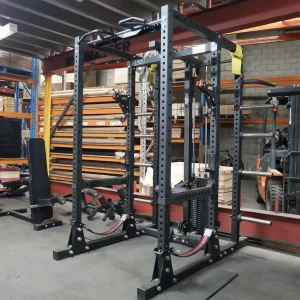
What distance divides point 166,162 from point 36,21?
367 centimetres

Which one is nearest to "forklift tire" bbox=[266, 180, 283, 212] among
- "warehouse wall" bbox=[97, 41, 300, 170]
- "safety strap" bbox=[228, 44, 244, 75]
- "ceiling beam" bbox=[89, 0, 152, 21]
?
"safety strap" bbox=[228, 44, 244, 75]

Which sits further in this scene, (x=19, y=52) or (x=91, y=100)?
(x=91, y=100)

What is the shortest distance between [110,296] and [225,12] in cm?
335

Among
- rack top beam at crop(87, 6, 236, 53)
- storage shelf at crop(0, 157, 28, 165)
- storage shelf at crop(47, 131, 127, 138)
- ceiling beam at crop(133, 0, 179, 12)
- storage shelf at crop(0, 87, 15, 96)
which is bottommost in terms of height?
storage shelf at crop(0, 157, 28, 165)

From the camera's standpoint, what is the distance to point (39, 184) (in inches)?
184

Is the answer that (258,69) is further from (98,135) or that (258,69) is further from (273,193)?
(273,193)

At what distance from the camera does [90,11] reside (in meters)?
4.54

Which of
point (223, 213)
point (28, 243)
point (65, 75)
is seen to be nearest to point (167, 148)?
point (223, 213)

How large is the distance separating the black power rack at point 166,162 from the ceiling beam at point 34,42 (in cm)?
280

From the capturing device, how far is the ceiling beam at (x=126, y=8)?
4.18 m

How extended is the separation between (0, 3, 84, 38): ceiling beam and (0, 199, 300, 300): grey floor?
3099 millimetres

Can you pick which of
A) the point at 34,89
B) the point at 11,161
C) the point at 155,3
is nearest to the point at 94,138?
the point at 11,161

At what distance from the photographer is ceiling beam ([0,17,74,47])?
17.3ft

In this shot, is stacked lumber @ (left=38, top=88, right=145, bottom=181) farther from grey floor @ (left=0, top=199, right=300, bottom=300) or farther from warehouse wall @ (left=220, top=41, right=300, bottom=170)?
warehouse wall @ (left=220, top=41, right=300, bottom=170)
